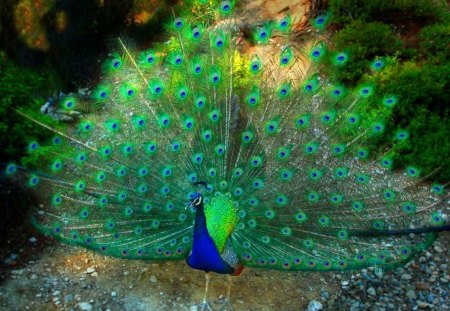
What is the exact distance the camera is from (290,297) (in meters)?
4.37

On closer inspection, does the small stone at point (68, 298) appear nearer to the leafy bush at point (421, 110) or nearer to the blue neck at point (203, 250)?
the blue neck at point (203, 250)

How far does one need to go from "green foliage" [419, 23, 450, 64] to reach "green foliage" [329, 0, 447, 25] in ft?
0.89

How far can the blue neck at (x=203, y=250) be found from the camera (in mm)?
3799

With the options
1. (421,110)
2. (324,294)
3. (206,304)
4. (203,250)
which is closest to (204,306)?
(206,304)

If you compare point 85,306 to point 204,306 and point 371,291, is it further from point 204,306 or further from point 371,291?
point 371,291

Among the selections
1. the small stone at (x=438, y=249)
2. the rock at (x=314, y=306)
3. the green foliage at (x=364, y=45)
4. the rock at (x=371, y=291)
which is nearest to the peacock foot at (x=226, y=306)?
the rock at (x=314, y=306)

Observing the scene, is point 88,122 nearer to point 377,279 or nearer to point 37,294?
point 37,294

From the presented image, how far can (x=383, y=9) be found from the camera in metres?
6.51

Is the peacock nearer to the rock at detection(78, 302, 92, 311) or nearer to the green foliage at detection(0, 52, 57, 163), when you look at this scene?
the green foliage at detection(0, 52, 57, 163)

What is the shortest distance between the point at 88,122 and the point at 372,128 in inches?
81.8

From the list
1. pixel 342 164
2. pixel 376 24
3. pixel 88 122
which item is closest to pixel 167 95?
pixel 88 122

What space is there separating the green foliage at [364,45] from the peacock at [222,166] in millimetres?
1919

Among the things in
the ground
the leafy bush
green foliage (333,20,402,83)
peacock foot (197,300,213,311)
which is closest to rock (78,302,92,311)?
the ground

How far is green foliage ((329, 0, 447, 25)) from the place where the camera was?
21.1ft
